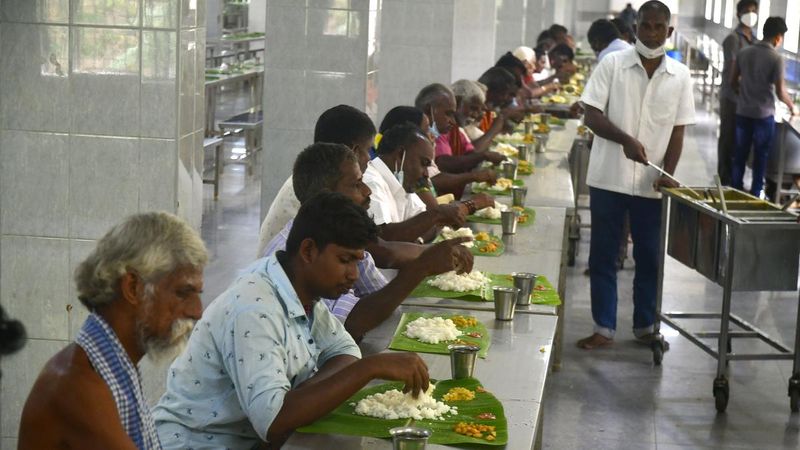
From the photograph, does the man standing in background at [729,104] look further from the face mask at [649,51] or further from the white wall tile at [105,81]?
the white wall tile at [105,81]

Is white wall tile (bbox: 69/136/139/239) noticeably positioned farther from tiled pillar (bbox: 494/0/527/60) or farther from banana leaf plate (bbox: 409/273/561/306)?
tiled pillar (bbox: 494/0/527/60)

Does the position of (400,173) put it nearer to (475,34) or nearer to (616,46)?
(616,46)

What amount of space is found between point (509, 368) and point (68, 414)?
1288 mm

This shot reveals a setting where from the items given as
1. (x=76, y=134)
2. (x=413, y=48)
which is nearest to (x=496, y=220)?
(x=76, y=134)

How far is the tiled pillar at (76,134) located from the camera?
341cm

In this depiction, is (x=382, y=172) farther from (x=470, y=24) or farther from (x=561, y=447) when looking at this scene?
(x=470, y=24)

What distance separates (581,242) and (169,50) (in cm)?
515

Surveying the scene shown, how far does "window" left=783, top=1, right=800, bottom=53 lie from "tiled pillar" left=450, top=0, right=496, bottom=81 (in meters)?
3.22

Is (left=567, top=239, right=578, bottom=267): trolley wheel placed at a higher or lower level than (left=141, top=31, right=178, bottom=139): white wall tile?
lower

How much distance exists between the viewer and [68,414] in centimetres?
171

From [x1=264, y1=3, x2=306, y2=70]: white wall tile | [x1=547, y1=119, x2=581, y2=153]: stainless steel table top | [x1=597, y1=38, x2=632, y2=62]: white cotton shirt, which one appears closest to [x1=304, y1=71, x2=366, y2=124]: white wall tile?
[x1=264, y1=3, x2=306, y2=70]: white wall tile

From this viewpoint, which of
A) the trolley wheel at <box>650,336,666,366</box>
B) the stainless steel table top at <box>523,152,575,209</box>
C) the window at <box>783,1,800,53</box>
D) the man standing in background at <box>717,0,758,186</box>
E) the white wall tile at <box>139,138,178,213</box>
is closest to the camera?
the white wall tile at <box>139,138,178,213</box>

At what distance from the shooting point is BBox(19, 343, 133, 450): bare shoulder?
5.59 feet

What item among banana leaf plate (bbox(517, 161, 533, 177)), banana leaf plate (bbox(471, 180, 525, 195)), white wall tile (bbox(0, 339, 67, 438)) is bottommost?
white wall tile (bbox(0, 339, 67, 438))
